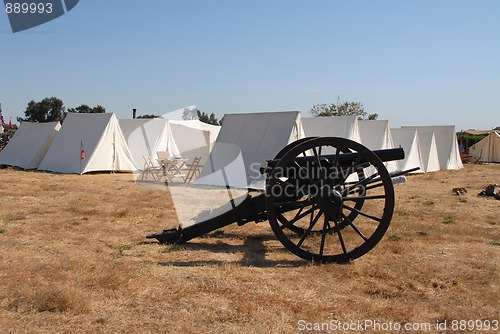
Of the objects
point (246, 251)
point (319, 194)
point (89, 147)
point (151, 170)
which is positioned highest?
point (89, 147)

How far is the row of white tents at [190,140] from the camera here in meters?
12.2

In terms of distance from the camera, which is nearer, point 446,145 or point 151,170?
point 151,170

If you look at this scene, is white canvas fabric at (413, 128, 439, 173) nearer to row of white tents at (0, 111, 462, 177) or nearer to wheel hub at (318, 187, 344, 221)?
row of white tents at (0, 111, 462, 177)

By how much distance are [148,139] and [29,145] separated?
4.63 metres

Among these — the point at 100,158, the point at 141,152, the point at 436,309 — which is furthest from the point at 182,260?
the point at 141,152

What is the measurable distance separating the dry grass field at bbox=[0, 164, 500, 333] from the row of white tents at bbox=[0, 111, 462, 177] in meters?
5.52

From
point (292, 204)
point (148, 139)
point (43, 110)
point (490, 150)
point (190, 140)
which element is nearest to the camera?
point (292, 204)

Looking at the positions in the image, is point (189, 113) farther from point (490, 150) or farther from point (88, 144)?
point (490, 150)

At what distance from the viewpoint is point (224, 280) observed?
4.05m

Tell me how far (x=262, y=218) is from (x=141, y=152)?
1321 centimetres

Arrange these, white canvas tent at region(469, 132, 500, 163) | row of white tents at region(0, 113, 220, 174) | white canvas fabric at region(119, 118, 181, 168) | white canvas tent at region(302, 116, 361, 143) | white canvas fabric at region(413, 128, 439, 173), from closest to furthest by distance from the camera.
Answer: white canvas tent at region(302, 116, 361, 143) → row of white tents at region(0, 113, 220, 174) → white canvas fabric at region(119, 118, 181, 168) → white canvas fabric at region(413, 128, 439, 173) → white canvas tent at region(469, 132, 500, 163)

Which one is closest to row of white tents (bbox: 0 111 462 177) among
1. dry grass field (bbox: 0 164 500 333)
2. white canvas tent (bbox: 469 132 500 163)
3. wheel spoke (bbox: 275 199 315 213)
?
dry grass field (bbox: 0 164 500 333)

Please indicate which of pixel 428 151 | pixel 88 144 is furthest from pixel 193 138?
pixel 428 151

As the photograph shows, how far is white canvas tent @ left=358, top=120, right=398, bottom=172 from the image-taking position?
54.8ft
